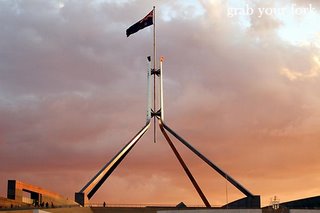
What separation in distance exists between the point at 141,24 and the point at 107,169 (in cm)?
1952

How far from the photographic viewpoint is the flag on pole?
8600cm

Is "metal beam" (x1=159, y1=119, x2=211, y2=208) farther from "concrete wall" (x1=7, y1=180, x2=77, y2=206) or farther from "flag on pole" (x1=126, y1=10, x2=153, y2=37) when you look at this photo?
"concrete wall" (x1=7, y1=180, x2=77, y2=206)

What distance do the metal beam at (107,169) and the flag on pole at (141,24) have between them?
13.0 metres

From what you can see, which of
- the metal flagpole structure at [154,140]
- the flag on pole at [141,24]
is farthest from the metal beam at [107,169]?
the flag on pole at [141,24]

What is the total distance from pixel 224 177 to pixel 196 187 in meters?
5.50

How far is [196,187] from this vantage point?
84500 mm

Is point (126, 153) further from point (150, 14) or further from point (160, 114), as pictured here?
point (150, 14)

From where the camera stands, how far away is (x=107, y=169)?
267 ft

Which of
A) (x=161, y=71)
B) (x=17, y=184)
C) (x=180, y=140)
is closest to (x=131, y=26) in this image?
(x=161, y=71)

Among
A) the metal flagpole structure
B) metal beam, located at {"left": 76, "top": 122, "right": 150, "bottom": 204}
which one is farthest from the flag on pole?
metal beam, located at {"left": 76, "top": 122, "right": 150, "bottom": 204}

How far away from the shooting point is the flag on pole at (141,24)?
86000 mm

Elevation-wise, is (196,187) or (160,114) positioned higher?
(160,114)

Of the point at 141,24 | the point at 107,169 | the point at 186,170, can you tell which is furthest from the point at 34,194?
the point at 141,24

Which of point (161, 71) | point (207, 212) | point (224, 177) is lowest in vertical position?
point (207, 212)
